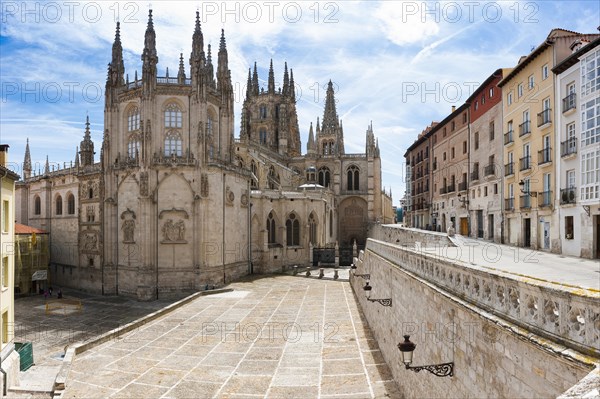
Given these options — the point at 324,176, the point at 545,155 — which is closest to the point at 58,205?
the point at 324,176

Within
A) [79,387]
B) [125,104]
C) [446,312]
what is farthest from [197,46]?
[446,312]

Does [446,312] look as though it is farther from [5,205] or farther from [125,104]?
[125,104]

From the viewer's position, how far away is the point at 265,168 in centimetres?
4838

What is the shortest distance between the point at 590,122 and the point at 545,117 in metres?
3.77

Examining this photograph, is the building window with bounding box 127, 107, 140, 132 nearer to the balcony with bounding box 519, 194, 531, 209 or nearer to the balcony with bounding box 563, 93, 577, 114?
the balcony with bounding box 519, 194, 531, 209

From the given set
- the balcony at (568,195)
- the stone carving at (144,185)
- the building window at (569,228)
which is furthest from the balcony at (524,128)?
the stone carving at (144,185)

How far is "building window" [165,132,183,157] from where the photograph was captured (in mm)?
32031

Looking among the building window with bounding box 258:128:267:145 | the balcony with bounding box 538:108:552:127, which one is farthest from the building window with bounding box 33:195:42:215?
the balcony with bounding box 538:108:552:127

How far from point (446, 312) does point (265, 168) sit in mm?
41197

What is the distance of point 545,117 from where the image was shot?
878 inches

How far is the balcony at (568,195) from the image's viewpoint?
19.8 metres

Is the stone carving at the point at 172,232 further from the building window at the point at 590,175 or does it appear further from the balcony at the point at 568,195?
the building window at the point at 590,175

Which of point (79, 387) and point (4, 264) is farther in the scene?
point (4, 264)

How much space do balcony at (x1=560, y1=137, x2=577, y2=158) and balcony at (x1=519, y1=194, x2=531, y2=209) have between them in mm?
3960
